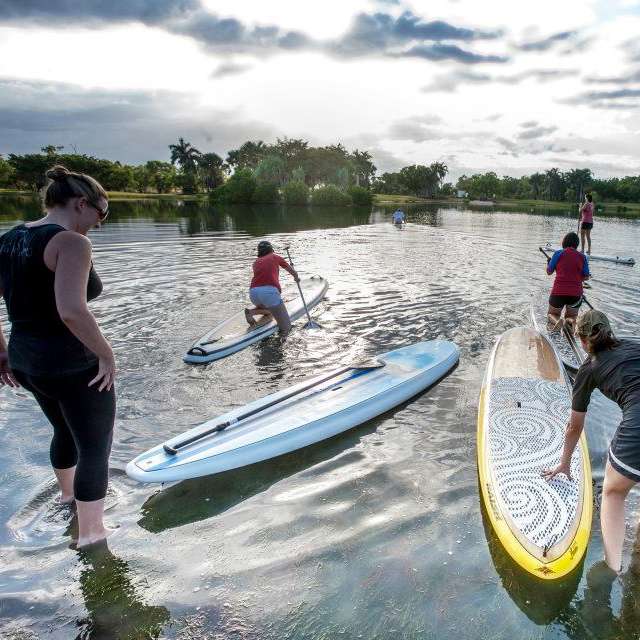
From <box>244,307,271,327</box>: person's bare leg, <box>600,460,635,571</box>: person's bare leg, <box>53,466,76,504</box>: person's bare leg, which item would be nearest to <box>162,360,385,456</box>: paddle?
<box>53,466,76,504</box>: person's bare leg

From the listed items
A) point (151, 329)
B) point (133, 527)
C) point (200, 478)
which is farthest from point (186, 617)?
point (151, 329)

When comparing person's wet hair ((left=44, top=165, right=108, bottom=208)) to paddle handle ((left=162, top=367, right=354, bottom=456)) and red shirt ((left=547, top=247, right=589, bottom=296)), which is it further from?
red shirt ((left=547, top=247, right=589, bottom=296))

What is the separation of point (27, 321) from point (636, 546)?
570 centimetres

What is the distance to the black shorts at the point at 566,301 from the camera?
9.71 metres

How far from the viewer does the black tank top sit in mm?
2947

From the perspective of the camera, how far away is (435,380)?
786 centimetres

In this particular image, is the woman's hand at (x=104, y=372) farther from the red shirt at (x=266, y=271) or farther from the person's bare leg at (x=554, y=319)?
the person's bare leg at (x=554, y=319)

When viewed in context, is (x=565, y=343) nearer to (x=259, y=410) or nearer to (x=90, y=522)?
(x=259, y=410)

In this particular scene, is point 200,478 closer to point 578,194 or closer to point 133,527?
point 133,527

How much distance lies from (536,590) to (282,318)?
7462 mm

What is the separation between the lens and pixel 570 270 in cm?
945

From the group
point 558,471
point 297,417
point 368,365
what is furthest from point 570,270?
point 297,417

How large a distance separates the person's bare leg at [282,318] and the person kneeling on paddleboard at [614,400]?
279 inches

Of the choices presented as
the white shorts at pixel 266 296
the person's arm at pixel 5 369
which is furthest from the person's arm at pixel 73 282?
the white shorts at pixel 266 296
